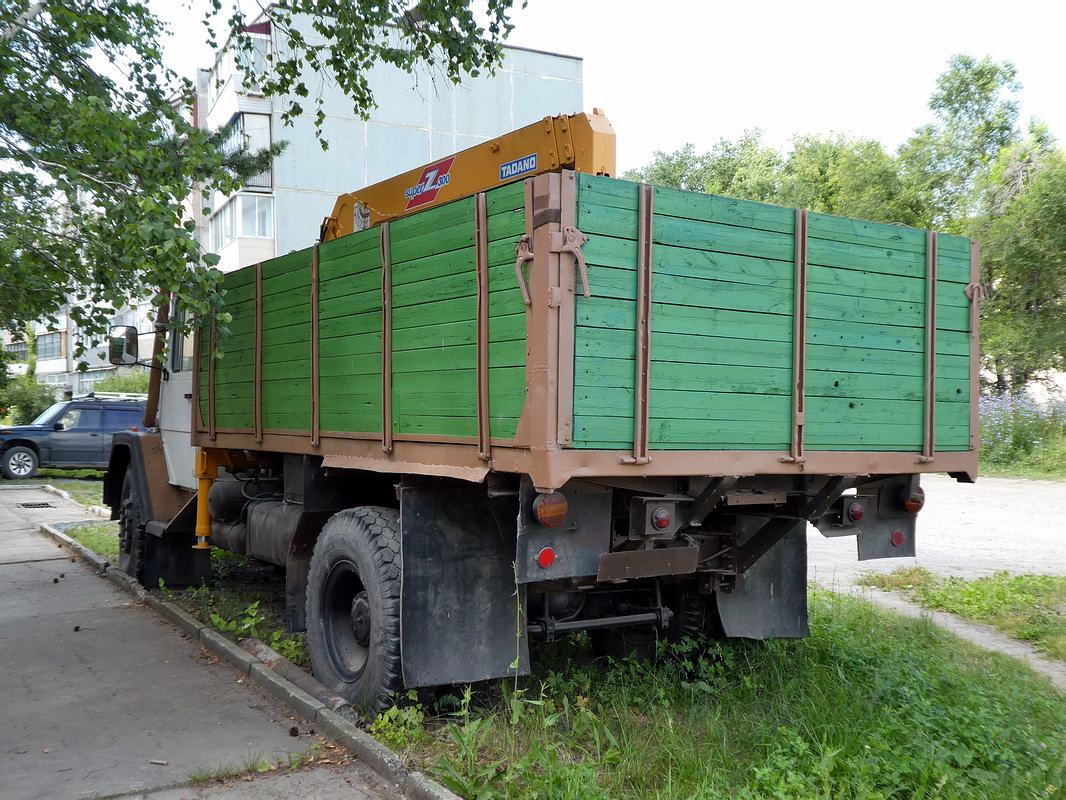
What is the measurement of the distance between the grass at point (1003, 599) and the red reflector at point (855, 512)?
228 centimetres

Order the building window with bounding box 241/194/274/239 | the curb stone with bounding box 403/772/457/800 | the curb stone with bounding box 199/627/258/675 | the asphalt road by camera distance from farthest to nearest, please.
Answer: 1. the building window with bounding box 241/194/274/239
2. the asphalt road
3. the curb stone with bounding box 199/627/258/675
4. the curb stone with bounding box 403/772/457/800

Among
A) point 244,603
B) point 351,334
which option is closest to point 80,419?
point 244,603

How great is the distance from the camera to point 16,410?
3578cm

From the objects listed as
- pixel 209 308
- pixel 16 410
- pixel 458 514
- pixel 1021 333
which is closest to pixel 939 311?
pixel 458 514

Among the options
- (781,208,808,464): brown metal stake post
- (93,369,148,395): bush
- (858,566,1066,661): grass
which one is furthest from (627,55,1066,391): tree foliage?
(93,369,148,395): bush

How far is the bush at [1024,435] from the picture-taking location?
1995 centimetres

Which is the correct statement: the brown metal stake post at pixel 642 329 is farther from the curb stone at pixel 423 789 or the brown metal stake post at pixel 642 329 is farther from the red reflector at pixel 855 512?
the red reflector at pixel 855 512

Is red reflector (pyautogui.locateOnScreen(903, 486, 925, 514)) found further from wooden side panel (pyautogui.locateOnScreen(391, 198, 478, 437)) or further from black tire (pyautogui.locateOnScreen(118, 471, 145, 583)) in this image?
black tire (pyautogui.locateOnScreen(118, 471, 145, 583))

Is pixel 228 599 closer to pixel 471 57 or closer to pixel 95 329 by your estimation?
pixel 95 329

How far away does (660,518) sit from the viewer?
4.46 m

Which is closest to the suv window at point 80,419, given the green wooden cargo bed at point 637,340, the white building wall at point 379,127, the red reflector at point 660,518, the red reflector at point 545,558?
the white building wall at point 379,127

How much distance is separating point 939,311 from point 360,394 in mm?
3290

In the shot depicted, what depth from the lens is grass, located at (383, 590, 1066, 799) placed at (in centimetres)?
399

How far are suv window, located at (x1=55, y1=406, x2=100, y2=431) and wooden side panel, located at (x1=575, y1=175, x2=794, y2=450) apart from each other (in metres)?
21.8
